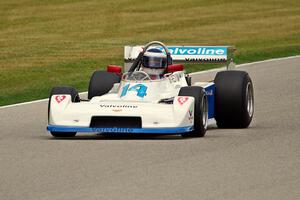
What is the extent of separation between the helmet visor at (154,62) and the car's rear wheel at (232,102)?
2.27ft

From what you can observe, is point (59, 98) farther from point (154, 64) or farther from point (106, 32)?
point (106, 32)

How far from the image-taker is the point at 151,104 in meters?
13.9

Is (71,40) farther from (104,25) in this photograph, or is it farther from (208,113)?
(208,113)

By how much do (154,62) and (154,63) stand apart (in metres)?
0.01

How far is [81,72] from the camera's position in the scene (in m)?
23.9

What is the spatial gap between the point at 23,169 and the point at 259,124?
4708mm

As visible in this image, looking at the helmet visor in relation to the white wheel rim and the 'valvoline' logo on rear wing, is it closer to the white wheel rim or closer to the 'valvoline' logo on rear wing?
the white wheel rim

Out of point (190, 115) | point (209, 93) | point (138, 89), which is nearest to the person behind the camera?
point (190, 115)

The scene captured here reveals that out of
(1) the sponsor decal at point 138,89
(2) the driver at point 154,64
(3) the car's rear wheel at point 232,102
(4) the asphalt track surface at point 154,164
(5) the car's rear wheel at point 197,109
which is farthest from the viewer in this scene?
(2) the driver at point 154,64

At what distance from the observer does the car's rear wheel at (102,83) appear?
15.8 meters

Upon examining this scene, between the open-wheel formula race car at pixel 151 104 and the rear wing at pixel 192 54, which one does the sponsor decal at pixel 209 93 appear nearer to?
the open-wheel formula race car at pixel 151 104

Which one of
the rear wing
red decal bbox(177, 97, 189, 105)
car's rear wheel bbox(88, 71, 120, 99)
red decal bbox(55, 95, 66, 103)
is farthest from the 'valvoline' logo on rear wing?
red decal bbox(177, 97, 189, 105)

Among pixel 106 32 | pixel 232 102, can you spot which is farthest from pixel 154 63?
pixel 106 32

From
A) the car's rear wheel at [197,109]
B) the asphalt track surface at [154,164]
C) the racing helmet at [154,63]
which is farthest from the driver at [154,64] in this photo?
the car's rear wheel at [197,109]
